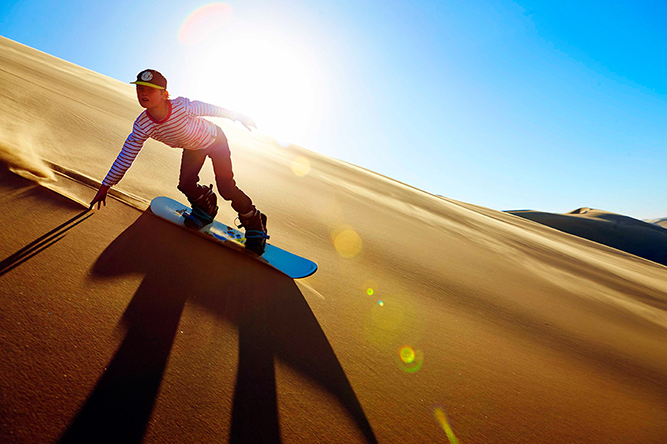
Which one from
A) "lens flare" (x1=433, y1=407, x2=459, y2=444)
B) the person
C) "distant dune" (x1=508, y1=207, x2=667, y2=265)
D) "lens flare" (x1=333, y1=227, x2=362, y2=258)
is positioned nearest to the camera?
"lens flare" (x1=433, y1=407, x2=459, y2=444)

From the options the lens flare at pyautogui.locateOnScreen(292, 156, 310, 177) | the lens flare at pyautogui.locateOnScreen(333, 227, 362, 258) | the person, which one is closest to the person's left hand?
the person

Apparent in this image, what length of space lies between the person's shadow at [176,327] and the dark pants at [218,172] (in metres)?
0.52

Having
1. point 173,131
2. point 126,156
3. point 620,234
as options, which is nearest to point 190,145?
point 173,131

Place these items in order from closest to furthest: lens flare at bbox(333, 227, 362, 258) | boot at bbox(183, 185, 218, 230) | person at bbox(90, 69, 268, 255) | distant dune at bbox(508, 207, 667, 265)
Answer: person at bbox(90, 69, 268, 255)
boot at bbox(183, 185, 218, 230)
lens flare at bbox(333, 227, 362, 258)
distant dune at bbox(508, 207, 667, 265)

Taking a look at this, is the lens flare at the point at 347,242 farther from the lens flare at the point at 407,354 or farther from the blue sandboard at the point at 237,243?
the lens flare at the point at 407,354

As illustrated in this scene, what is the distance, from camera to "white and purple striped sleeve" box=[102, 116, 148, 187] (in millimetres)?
2611

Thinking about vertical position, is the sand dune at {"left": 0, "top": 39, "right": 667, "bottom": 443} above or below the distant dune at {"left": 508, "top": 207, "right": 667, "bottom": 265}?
below

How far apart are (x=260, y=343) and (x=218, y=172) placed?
204cm

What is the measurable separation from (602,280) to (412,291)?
6.94 metres

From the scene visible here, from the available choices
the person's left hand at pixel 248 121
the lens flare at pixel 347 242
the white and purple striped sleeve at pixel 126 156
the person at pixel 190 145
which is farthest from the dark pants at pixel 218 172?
the lens flare at pixel 347 242

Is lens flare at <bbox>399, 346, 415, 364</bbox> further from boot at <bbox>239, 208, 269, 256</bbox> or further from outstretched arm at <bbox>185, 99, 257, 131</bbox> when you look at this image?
outstretched arm at <bbox>185, 99, 257, 131</bbox>

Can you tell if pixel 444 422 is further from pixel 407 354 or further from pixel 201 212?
pixel 201 212

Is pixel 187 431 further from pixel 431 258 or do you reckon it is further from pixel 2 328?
pixel 431 258

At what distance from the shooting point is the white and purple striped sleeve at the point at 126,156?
2.61 meters
